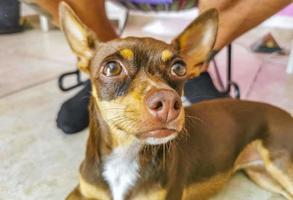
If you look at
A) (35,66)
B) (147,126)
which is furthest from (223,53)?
(147,126)

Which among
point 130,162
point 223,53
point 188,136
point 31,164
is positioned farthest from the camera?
point 223,53

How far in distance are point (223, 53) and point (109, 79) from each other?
1777 mm

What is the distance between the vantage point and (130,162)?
0.97 meters

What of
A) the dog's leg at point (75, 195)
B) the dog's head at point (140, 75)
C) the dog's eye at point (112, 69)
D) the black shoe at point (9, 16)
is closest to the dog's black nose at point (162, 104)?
the dog's head at point (140, 75)

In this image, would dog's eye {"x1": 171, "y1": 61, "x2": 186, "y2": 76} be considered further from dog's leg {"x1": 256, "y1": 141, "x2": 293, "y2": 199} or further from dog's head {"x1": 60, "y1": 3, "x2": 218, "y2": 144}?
dog's leg {"x1": 256, "y1": 141, "x2": 293, "y2": 199}

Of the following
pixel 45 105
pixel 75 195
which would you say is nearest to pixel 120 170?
pixel 75 195

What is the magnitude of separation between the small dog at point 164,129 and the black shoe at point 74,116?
0.41m

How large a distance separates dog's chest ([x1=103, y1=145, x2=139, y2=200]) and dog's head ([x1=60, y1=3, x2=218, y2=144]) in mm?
73

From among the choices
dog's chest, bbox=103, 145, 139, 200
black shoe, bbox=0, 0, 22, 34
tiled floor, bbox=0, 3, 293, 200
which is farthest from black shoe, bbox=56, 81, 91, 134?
black shoe, bbox=0, 0, 22, 34

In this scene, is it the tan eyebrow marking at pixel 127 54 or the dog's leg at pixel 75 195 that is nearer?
the tan eyebrow marking at pixel 127 54

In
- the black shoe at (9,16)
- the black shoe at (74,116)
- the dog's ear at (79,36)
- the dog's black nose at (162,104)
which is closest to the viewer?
the dog's black nose at (162,104)

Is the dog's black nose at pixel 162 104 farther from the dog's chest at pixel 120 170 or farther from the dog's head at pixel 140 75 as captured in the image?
the dog's chest at pixel 120 170

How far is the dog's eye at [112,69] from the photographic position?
862 millimetres

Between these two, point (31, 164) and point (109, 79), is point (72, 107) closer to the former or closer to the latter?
point (31, 164)
